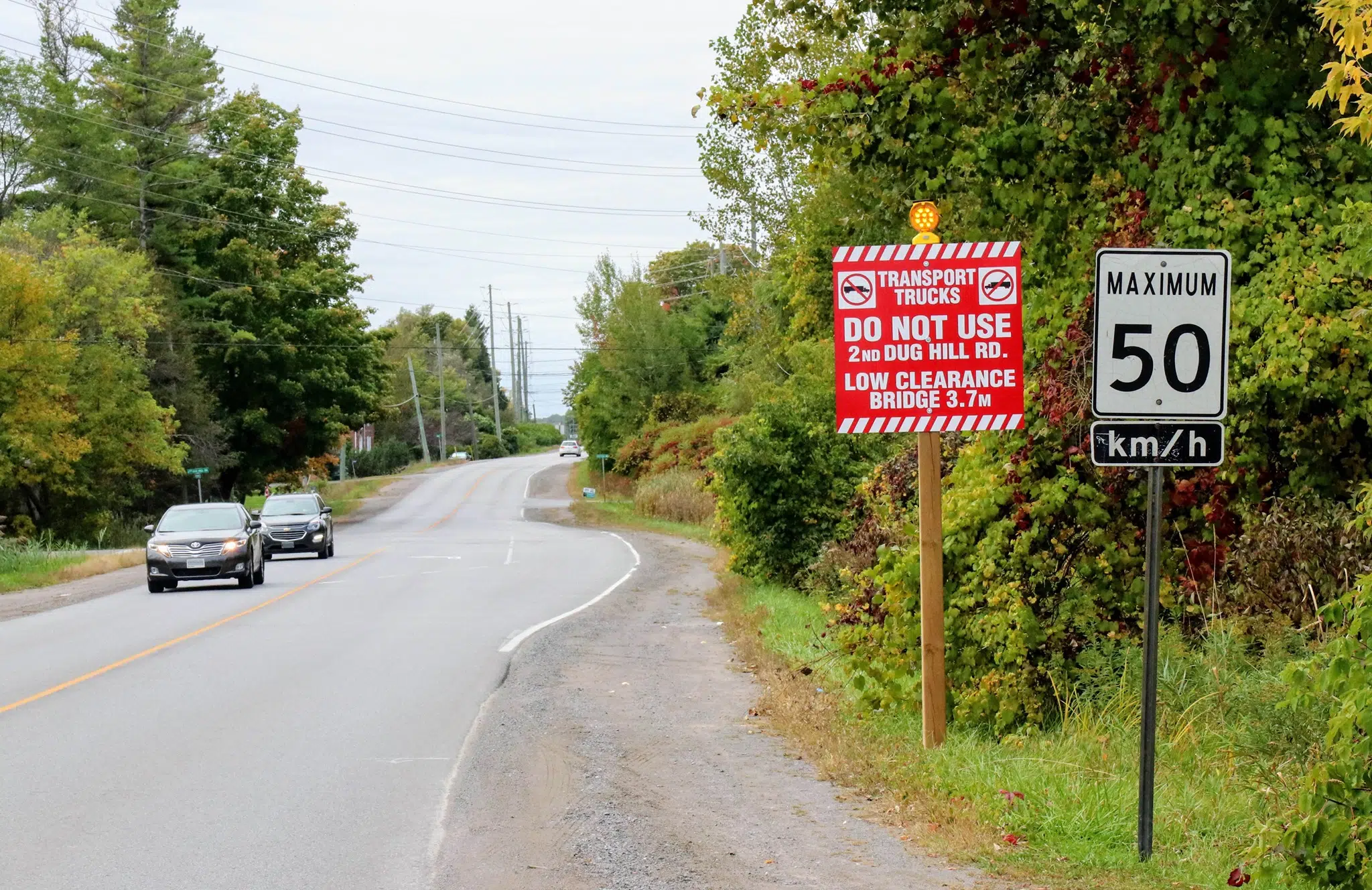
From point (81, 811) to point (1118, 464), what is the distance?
6.01 metres

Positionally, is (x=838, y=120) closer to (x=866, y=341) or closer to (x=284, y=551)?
(x=866, y=341)

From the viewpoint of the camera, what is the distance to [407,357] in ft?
459

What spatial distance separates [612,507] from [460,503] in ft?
45.2

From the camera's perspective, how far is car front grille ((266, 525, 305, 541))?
37.1 meters

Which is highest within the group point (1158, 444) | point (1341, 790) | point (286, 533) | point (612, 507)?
point (1158, 444)

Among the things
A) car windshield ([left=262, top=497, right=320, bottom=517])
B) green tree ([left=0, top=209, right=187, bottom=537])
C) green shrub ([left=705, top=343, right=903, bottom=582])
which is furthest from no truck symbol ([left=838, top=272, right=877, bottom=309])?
green tree ([left=0, top=209, right=187, bottom=537])

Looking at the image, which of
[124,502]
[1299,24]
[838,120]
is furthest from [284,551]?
[1299,24]

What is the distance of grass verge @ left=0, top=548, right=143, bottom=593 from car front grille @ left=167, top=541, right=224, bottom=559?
488 centimetres

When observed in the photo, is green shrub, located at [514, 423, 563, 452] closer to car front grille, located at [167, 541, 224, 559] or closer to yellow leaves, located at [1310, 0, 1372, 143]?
car front grille, located at [167, 541, 224, 559]

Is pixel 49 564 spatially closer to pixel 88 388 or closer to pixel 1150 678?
pixel 88 388

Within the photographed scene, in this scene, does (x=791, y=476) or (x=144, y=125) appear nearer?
(x=791, y=476)

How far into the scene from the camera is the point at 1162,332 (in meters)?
6.80

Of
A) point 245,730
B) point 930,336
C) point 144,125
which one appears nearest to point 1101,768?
point 930,336

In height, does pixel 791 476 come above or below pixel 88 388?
below
